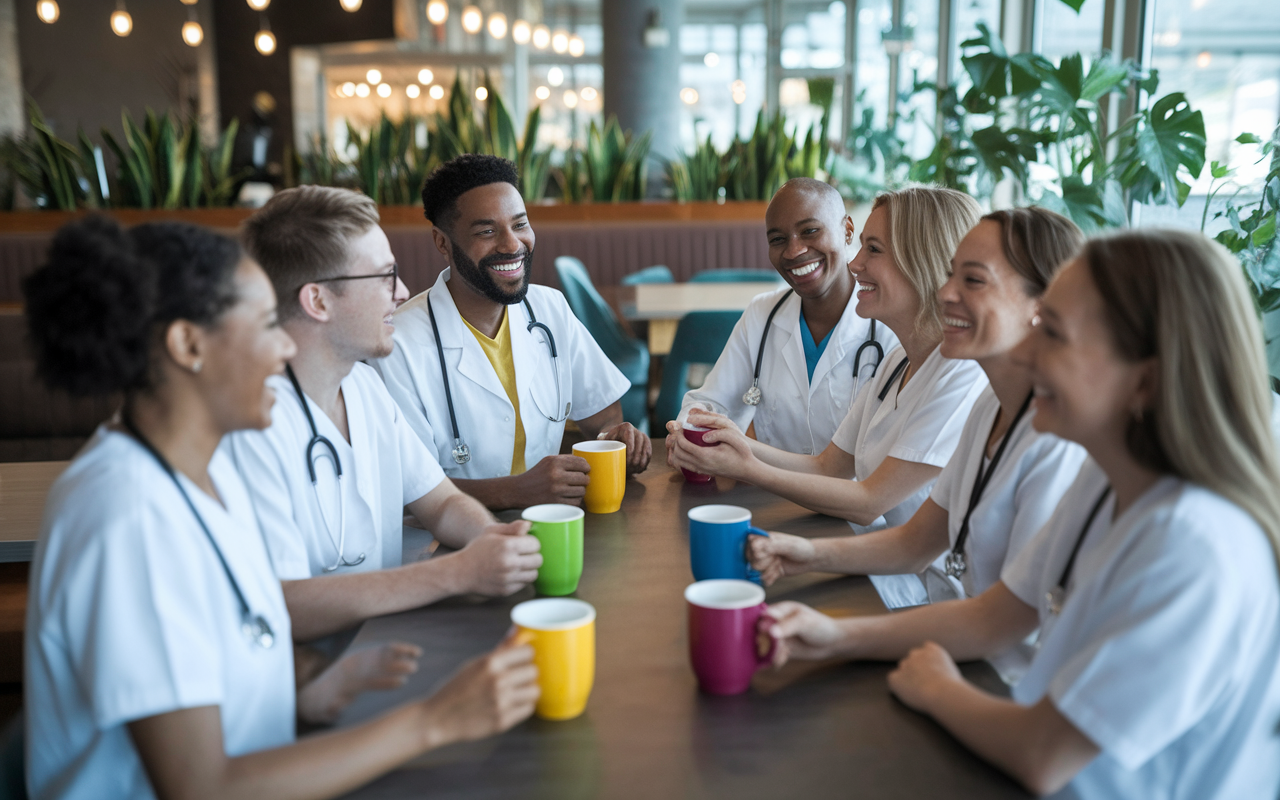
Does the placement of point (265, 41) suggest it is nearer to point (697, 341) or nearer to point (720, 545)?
point (697, 341)

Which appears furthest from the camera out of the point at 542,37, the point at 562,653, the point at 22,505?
the point at 542,37

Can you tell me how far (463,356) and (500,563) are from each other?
1124 mm

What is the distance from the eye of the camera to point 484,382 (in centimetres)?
233

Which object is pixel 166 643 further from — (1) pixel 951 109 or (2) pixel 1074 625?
(1) pixel 951 109

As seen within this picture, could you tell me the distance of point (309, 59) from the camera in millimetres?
12531

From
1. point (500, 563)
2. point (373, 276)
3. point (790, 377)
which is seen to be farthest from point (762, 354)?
point (500, 563)

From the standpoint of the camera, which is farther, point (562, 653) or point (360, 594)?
point (360, 594)

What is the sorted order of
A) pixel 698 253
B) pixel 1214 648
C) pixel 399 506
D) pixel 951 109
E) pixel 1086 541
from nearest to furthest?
pixel 1214 648
pixel 1086 541
pixel 399 506
pixel 951 109
pixel 698 253

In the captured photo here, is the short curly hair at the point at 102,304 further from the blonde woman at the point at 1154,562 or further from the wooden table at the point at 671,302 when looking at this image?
the wooden table at the point at 671,302

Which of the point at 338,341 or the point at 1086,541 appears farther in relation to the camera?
the point at 338,341

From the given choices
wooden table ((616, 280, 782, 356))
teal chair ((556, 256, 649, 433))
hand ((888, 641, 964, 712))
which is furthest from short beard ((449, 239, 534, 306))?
teal chair ((556, 256, 649, 433))

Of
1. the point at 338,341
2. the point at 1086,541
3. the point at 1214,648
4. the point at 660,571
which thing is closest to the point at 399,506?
the point at 338,341

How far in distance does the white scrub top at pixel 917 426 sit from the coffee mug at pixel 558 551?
24.4 inches

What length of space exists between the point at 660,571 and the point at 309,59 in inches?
509
